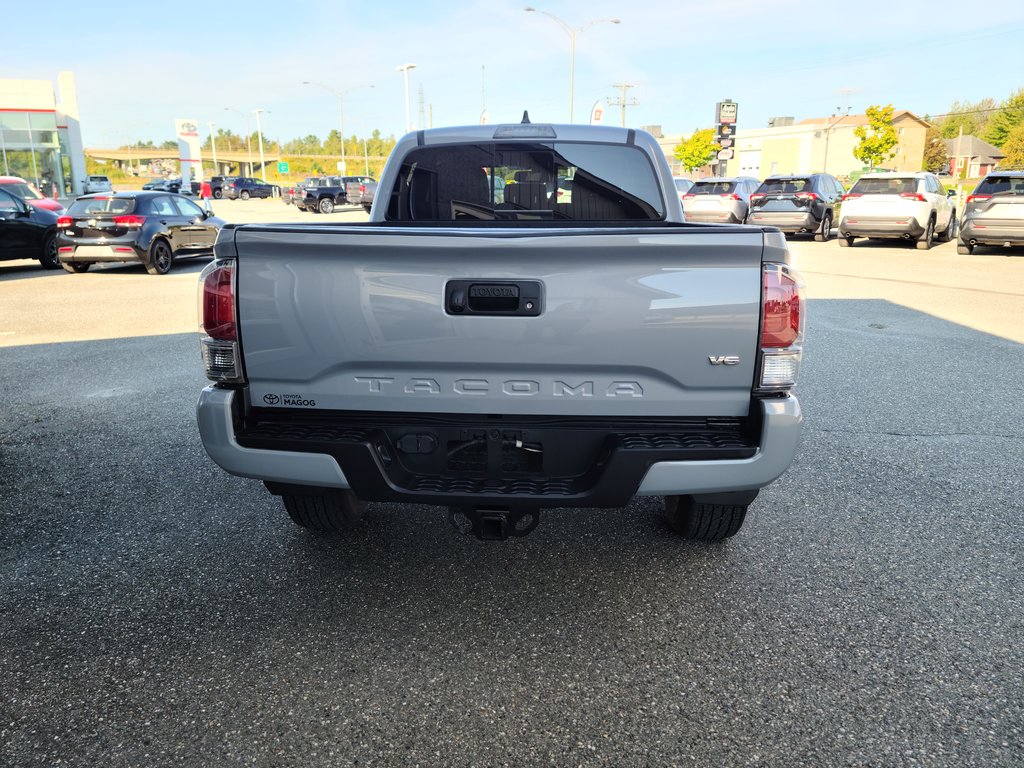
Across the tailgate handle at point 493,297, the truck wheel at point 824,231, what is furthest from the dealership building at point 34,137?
the tailgate handle at point 493,297

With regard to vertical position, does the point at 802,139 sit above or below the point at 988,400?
above

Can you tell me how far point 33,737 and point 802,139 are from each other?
111262 mm

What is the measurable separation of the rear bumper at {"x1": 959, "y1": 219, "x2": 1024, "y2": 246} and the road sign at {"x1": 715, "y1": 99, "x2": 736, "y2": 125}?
135 ft

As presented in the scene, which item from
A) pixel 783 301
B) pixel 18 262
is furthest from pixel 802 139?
pixel 783 301

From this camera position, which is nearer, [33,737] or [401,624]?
[33,737]

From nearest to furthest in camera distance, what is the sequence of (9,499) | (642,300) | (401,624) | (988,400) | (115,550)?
1. (642,300)
2. (401,624)
3. (115,550)
4. (9,499)
5. (988,400)

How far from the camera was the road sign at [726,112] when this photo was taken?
55.6 metres

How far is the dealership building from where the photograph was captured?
47.9 meters

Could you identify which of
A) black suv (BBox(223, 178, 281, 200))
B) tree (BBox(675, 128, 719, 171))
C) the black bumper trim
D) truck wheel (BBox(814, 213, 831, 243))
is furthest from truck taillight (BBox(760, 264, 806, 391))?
tree (BBox(675, 128, 719, 171))

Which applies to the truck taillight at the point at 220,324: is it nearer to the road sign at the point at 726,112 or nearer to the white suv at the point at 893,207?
the white suv at the point at 893,207

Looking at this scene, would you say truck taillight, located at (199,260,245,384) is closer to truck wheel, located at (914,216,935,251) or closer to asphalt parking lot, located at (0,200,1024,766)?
asphalt parking lot, located at (0,200,1024,766)

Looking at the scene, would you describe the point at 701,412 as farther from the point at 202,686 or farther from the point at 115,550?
the point at 115,550

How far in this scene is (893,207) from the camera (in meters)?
19.2

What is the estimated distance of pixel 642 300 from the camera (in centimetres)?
277
